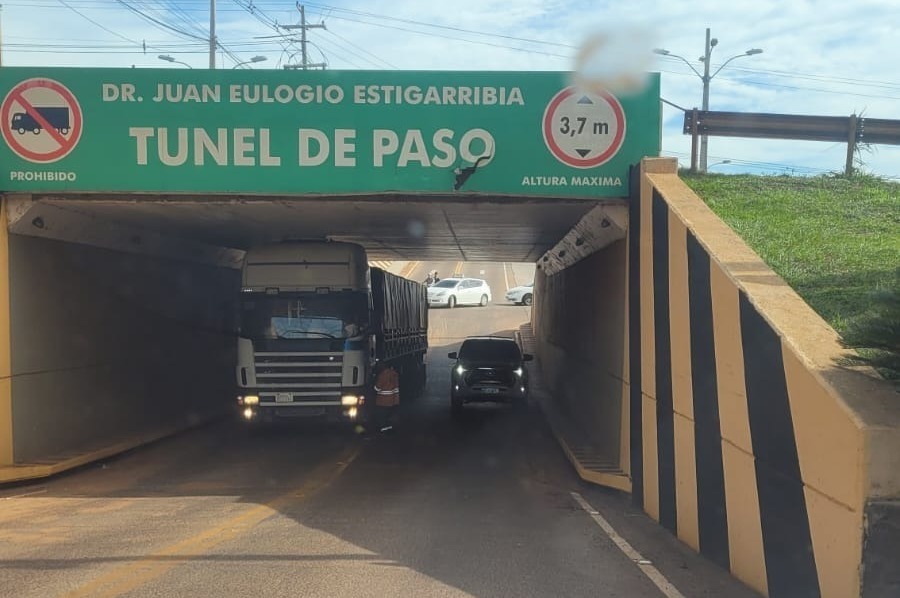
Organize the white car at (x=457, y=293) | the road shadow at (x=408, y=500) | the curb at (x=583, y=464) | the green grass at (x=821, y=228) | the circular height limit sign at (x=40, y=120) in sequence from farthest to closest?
the white car at (x=457, y=293), the circular height limit sign at (x=40, y=120), the curb at (x=583, y=464), the green grass at (x=821, y=228), the road shadow at (x=408, y=500)

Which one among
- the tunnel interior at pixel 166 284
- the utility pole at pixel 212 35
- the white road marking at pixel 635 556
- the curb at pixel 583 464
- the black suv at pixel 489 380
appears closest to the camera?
the white road marking at pixel 635 556

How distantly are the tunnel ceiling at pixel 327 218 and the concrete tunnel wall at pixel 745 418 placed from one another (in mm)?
2665

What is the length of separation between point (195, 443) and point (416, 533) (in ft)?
28.7

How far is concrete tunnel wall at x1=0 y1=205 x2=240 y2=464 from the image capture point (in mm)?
12242

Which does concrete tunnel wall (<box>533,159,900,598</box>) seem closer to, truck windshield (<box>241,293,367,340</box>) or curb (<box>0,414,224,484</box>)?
truck windshield (<box>241,293,367,340</box>)

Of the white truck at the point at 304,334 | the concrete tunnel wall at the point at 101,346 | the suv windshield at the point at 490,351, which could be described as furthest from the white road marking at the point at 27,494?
the suv windshield at the point at 490,351

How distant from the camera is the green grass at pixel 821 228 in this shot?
10102 millimetres

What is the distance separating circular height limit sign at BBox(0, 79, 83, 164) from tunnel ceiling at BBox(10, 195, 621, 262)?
73 cm

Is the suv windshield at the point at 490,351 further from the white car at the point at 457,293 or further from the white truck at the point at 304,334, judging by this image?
the white car at the point at 457,293

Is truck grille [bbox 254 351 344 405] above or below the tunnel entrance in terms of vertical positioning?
below

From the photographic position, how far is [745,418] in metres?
6.37

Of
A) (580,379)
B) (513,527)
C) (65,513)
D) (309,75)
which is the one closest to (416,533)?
(513,527)

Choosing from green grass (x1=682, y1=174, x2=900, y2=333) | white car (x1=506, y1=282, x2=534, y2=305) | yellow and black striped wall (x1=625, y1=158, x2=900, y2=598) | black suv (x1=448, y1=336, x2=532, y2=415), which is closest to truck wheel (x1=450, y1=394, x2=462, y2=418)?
black suv (x1=448, y1=336, x2=532, y2=415)

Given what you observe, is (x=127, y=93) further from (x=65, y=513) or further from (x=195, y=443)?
(x=195, y=443)
